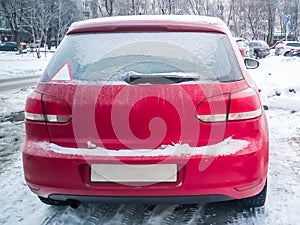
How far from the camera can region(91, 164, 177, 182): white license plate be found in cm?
226

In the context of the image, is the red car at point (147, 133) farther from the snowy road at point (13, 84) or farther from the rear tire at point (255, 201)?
the snowy road at point (13, 84)

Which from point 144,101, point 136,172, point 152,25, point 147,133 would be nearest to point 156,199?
point 136,172

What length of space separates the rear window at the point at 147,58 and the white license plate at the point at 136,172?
54 cm

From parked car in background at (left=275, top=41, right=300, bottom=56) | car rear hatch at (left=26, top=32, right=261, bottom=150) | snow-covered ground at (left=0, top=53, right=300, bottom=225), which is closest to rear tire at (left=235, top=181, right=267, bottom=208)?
snow-covered ground at (left=0, top=53, right=300, bottom=225)

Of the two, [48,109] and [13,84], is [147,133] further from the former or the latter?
[13,84]

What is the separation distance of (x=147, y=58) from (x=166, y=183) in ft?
2.76

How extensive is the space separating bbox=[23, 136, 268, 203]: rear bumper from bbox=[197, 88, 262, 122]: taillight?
207 millimetres

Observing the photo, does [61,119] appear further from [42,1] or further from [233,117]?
[42,1]

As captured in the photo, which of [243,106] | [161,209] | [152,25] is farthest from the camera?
[161,209]

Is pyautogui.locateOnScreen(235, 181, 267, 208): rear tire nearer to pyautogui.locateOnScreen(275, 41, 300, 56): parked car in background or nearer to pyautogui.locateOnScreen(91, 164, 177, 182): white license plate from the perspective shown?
pyautogui.locateOnScreen(91, 164, 177, 182): white license plate

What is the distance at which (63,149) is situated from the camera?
7.73 feet

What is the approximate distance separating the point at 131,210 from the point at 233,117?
A: 1.22 metres

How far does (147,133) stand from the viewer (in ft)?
7.49

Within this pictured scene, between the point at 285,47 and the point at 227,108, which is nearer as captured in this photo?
the point at 227,108
